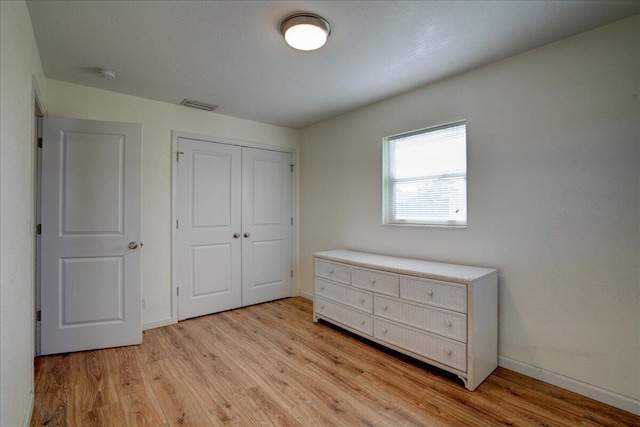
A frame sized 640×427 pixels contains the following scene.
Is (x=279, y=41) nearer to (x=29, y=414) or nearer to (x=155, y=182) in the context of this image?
(x=155, y=182)

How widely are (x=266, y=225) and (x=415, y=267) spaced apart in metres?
2.26

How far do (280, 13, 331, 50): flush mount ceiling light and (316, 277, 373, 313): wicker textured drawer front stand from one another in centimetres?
212

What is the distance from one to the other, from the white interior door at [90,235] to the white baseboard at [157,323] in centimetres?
39

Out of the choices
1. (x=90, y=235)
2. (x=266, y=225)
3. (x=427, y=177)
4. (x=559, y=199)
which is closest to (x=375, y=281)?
(x=427, y=177)

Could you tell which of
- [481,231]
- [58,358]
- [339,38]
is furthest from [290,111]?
[58,358]

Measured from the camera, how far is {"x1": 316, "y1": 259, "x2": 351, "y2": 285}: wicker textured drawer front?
3.03 m

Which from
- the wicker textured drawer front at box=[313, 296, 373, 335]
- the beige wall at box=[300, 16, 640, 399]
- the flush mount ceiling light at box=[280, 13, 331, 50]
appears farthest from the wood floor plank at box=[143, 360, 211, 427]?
the flush mount ceiling light at box=[280, 13, 331, 50]

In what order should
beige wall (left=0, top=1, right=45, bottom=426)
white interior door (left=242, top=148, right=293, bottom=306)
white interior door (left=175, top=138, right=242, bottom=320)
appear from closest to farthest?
beige wall (left=0, top=1, right=45, bottom=426), white interior door (left=175, top=138, right=242, bottom=320), white interior door (left=242, top=148, right=293, bottom=306)

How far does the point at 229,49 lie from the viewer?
224 centimetres

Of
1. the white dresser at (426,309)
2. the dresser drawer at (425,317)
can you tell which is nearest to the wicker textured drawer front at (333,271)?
the white dresser at (426,309)

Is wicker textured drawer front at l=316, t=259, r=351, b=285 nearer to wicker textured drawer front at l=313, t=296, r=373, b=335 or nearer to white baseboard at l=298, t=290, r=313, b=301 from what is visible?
wicker textured drawer front at l=313, t=296, r=373, b=335

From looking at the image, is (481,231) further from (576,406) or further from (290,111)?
(290,111)

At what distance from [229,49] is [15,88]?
1.27 metres

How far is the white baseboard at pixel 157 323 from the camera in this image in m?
Answer: 3.19
